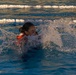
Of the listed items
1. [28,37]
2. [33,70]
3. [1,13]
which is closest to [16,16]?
[1,13]

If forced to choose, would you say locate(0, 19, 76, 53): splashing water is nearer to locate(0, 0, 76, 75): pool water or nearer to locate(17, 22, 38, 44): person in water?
locate(0, 0, 76, 75): pool water

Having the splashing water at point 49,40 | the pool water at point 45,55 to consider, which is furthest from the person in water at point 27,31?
the pool water at point 45,55

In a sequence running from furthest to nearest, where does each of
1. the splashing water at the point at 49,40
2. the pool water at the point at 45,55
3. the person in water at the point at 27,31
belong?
1. the splashing water at the point at 49,40
2. the person in water at the point at 27,31
3. the pool water at the point at 45,55

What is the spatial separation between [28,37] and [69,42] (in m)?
1.44

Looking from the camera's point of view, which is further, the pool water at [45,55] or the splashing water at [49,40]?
the splashing water at [49,40]

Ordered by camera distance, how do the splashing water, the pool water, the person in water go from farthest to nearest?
the splashing water < the person in water < the pool water

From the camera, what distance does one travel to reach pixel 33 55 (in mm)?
8703

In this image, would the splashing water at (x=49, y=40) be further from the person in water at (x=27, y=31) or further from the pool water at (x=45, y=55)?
the person in water at (x=27, y=31)

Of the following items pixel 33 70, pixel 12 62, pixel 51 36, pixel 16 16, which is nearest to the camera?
pixel 33 70

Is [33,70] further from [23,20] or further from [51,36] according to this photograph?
[23,20]

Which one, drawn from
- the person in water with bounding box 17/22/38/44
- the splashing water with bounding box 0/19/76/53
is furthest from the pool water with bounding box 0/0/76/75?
the person in water with bounding box 17/22/38/44

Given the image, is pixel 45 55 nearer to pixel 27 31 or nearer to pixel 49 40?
pixel 27 31

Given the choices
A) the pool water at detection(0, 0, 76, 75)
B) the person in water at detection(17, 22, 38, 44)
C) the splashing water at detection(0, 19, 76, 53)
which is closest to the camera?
the pool water at detection(0, 0, 76, 75)

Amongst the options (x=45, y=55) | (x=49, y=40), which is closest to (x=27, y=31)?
(x=45, y=55)
